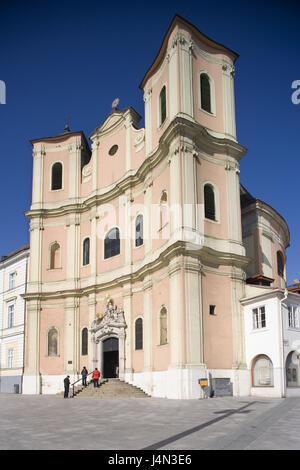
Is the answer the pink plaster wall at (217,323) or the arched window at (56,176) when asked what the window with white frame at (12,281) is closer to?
the arched window at (56,176)

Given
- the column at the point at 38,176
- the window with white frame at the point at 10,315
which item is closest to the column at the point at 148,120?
the column at the point at 38,176

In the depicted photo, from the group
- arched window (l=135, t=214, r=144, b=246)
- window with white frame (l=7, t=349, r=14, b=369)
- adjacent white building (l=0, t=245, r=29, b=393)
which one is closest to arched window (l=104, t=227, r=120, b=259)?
arched window (l=135, t=214, r=144, b=246)

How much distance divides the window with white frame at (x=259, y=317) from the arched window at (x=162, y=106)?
12.9 m

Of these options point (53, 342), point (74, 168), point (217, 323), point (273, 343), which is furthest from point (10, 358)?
point (273, 343)

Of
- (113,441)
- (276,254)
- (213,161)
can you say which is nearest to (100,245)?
(213,161)

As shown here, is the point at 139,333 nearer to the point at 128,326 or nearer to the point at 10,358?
the point at 128,326

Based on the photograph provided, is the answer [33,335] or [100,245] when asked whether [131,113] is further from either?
[33,335]

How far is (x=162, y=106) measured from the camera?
31109 mm

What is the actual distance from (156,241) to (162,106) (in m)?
8.80

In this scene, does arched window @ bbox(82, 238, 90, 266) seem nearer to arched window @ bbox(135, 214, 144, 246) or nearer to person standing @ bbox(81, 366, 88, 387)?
arched window @ bbox(135, 214, 144, 246)

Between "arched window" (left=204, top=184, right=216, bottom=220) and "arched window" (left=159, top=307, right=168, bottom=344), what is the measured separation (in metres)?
5.79

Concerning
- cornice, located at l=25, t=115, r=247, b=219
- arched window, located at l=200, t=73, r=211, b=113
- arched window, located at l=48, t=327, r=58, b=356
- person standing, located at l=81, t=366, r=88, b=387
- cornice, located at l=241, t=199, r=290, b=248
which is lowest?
person standing, located at l=81, t=366, r=88, b=387

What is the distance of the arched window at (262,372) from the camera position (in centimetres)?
2447

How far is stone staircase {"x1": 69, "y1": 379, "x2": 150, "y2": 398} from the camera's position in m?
27.3
